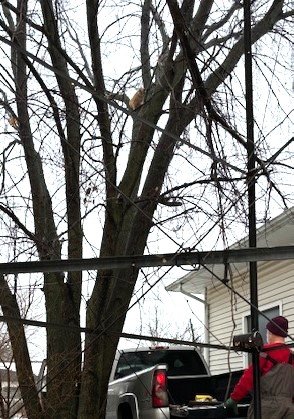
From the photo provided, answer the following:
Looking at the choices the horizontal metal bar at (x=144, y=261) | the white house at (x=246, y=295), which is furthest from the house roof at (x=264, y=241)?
the horizontal metal bar at (x=144, y=261)

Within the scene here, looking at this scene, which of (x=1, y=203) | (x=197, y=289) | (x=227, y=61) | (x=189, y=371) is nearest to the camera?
(x=227, y=61)

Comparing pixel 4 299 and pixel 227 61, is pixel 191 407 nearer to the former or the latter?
pixel 4 299

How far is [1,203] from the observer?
7906 millimetres

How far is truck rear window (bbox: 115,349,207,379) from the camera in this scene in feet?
34.0

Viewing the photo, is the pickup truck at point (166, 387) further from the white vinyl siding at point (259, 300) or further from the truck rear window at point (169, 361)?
the white vinyl siding at point (259, 300)

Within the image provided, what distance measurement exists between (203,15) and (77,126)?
176cm

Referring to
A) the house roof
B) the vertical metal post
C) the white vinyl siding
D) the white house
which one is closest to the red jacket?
the house roof

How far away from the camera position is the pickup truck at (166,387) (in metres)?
7.86

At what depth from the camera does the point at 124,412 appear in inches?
358

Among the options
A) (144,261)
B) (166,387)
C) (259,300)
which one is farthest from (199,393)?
(259,300)

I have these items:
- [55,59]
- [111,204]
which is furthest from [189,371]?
[55,59]

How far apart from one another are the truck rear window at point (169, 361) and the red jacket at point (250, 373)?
4.19 metres

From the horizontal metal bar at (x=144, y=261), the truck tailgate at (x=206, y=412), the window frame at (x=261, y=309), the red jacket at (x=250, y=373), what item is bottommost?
the truck tailgate at (x=206, y=412)

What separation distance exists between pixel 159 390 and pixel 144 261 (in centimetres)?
416
